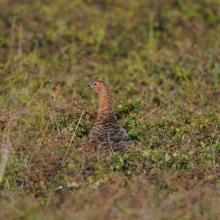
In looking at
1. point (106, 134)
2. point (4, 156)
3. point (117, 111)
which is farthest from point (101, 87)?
point (4, 156)

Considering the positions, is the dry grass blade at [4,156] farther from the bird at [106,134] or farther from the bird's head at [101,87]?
the bird's head at [101,87]

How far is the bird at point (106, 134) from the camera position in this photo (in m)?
6.51

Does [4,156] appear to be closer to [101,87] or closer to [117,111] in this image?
[101,87]

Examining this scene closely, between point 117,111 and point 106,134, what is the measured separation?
100 centimetres

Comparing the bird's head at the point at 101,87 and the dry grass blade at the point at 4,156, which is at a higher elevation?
the bird's head at the point at 101,87

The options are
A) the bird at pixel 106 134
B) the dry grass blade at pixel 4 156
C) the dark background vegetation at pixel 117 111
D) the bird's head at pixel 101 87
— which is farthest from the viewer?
the bird's head at pixel 101 87

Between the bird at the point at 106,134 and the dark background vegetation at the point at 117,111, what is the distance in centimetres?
13

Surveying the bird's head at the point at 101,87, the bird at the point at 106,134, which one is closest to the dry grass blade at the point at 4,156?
the bird at the point at 106,134

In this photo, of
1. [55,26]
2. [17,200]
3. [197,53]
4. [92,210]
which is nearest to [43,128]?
[17,200]

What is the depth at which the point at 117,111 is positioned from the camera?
25.0 ft

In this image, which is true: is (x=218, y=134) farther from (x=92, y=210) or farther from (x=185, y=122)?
(x=92, y=210)

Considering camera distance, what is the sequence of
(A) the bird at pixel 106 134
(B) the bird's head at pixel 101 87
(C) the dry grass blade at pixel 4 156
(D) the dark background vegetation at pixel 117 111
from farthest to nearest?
(B) the bird's head at pixel 101 87 < (A) the bird at pixel 106 134 < (C) the dry grass blade at pixel 4 156 < (D) the dark background vegetation at pixel 117 111

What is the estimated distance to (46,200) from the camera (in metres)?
5.64

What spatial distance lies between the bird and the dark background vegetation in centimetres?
13
